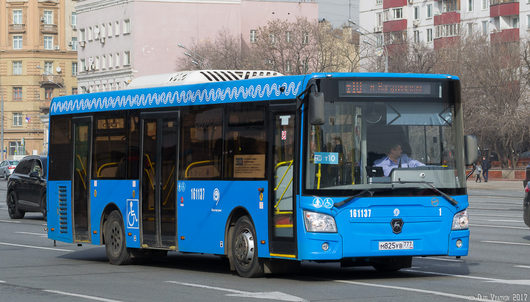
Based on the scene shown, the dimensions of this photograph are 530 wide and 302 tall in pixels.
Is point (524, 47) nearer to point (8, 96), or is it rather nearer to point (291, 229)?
point (291, 229)

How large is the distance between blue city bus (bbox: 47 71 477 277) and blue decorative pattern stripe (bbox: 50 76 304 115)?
0.02 meters

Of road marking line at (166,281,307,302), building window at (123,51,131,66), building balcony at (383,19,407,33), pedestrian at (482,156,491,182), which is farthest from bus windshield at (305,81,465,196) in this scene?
building window at (123,51,131,66)

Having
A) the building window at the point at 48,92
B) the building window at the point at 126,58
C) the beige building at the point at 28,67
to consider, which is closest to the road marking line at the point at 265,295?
the building window at the point at 126,58

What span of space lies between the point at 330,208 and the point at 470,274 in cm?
232

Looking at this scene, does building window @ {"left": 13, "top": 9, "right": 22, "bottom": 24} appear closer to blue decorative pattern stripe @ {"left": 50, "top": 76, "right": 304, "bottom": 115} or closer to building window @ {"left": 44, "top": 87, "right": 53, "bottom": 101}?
building window @ {"left": 44, "top": 87, "right": 53, "bottom": 101}

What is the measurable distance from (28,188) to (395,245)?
19820 millimetres

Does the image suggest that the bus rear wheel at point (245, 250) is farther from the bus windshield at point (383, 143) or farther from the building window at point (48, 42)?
the building window at point (48, 42)

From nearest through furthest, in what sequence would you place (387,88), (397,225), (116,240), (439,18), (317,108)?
(317,108) < (397,225) < (387,88) < (116,240) < (439,18)

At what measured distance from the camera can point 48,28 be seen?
137000mm

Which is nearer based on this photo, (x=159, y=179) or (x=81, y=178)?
(x=159, y=179)

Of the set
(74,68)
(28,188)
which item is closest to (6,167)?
(28,188)

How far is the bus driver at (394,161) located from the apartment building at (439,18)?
237ft

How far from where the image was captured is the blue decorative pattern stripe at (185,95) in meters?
15.0

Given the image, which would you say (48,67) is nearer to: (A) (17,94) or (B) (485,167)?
(A) (17,94)
